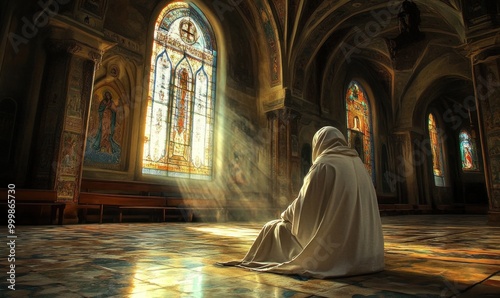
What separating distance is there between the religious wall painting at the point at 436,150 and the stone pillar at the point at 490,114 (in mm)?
14020

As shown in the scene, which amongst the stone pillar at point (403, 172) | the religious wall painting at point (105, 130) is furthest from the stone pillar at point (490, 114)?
the religious wall painting at point (105, 130)

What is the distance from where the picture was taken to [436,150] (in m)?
23.2

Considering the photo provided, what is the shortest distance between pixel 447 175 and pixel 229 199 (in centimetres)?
1915

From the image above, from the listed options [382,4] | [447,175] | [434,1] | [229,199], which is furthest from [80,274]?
[447,175]

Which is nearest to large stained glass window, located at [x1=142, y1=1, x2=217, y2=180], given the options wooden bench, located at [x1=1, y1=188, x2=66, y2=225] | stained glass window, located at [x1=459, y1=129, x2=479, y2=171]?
wooden bench, located at [x1=1, y1=188, x2=66, y2=225]

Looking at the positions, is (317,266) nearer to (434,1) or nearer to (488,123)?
(488,123)

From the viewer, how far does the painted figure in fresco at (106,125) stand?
9297mm

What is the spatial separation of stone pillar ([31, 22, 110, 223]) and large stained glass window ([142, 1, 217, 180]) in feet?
7.95

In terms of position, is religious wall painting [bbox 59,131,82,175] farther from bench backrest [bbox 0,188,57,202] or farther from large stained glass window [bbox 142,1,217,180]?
large stained glass window [bbox 142,1,217,180]

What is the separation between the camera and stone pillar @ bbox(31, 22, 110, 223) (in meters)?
7.57

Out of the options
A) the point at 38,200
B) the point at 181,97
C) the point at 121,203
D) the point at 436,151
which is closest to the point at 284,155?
the point at 181,97

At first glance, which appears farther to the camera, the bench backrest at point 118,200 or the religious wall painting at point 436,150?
the religious wall painting at point 436,150

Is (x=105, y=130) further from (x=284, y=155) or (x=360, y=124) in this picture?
(x=360, y=124)

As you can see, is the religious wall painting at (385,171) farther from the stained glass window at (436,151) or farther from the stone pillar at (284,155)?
the stone pillar at (284,155)
